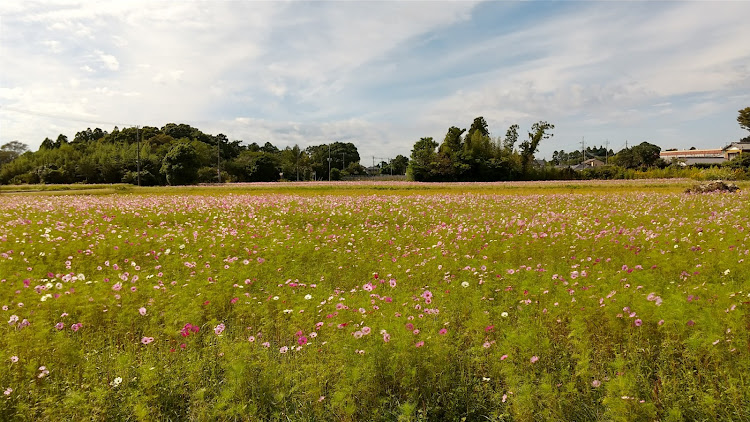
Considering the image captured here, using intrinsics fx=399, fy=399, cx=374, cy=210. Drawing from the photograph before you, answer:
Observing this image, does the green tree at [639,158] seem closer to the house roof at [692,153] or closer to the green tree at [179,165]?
the house roof at [692,153]

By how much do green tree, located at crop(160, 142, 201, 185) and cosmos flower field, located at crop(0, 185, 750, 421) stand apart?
5005 centimetres

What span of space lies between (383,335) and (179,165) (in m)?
57.1

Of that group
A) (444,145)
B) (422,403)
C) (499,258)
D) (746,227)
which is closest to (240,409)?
(422,403)

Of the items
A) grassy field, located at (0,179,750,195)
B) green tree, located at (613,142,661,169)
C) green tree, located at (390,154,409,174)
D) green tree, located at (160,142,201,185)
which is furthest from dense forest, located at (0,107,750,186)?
green tree, located at (390,154,409,174)

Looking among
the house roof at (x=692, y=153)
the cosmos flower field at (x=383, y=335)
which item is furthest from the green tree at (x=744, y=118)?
the house roof at (x=692, y=153)

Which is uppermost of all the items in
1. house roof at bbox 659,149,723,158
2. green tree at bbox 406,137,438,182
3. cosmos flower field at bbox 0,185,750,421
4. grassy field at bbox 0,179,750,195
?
house roof at bbox 659,149,723,158

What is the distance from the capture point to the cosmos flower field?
3391 mm

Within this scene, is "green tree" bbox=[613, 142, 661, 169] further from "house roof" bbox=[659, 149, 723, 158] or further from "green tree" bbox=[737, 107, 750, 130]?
"house roof" bbox=[659, 149, 723, 158]

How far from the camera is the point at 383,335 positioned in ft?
12.5

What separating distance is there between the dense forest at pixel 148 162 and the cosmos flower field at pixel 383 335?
160 feet

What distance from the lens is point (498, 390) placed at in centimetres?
366

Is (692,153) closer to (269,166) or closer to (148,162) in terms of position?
(269,166)

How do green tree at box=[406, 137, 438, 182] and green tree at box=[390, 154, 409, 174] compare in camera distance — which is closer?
green tree at box=[406, 137, 438, 182]

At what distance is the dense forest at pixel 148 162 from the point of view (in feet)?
182
